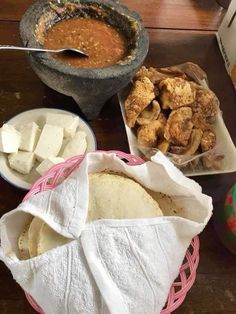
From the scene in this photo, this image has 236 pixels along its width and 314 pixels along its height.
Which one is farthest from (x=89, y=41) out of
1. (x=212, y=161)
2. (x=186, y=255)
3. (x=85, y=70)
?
(x=186, y=255)

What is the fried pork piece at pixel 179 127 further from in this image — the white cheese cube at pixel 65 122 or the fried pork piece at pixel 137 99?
the white cheese cube at pixel 65 122

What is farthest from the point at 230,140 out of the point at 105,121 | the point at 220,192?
the point at 105,121

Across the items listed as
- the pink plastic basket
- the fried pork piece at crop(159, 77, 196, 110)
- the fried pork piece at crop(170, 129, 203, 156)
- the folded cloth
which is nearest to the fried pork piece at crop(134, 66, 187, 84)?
the fried pork piece at crop(159, 77, 196, 110)

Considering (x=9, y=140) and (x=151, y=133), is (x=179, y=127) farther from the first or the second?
(x=9, y=140)

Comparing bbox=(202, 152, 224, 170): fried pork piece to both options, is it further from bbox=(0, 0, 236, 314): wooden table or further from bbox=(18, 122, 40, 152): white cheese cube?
bbox=(18, 122, 40, 152): white cheese cube

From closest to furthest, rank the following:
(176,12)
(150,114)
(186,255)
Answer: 1. (186,255)
2. (150,114)
3. (176,12)

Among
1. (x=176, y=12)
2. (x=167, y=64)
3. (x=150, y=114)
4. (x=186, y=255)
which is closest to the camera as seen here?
(x=186, y=255)
